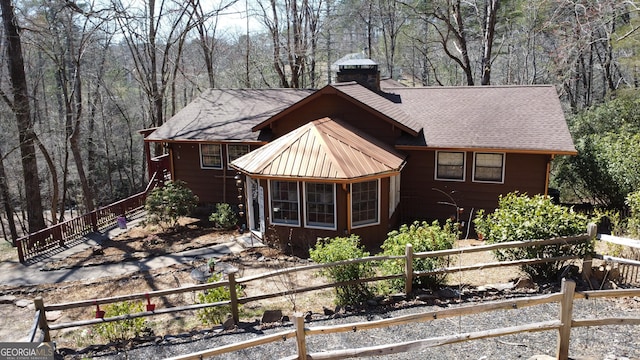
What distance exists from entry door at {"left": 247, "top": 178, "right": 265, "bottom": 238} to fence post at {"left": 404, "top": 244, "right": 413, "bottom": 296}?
238 inches

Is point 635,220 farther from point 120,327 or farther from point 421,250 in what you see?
point 120,327

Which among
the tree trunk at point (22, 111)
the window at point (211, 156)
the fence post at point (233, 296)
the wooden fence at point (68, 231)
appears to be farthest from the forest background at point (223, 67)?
the fence post at point (233, 296)

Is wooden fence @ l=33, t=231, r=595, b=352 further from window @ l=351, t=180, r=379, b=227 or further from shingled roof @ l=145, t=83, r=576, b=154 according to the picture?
shingled roof @ l=145, t=83, r=576, b=154

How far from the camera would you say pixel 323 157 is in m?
12.5

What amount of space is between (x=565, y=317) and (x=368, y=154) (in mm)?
7850

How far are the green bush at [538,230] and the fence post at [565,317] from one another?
2.87 m

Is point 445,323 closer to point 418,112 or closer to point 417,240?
point 417,240

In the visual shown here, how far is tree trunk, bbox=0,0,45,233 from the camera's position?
1634 cm

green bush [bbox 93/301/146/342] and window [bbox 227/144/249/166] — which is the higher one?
window [bbox 227/144/249/166]

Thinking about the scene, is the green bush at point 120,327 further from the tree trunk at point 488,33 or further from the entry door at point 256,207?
the tree trunk at point 488,33

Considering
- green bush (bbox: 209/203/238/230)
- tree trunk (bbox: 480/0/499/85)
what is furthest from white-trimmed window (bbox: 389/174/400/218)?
tree trunk (bbox: 480/0/499/85)

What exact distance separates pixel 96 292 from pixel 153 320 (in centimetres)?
302

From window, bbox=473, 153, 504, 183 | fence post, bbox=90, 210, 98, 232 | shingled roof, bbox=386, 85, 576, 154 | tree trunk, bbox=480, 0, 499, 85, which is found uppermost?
tree trunk, bbox=480, 0, 499, 85

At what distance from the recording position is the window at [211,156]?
55.9 ft
